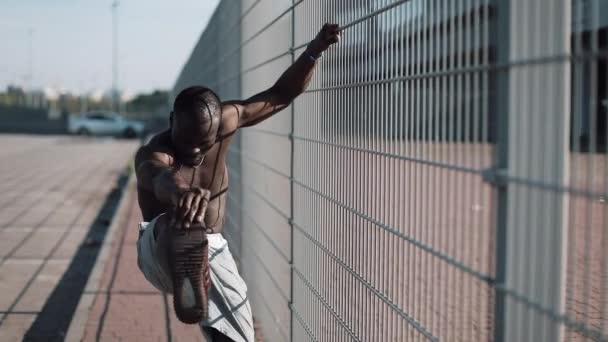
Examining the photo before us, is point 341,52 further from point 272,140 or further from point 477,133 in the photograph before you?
point 272,140

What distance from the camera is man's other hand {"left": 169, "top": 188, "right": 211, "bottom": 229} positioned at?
2871 millimetres

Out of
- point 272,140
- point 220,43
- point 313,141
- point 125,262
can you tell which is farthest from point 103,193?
point 313,141

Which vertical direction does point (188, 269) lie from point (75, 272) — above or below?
above

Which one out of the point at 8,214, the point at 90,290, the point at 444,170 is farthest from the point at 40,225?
the point at 444,170

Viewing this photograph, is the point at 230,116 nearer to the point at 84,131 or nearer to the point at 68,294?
the point at 68,294

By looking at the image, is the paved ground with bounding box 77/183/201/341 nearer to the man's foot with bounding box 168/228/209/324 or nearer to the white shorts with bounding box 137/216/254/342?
the white shorts with bounding box 137/216/254/342

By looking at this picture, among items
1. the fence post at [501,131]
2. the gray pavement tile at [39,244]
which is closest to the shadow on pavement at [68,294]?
the gray pavement tile at [39,244]

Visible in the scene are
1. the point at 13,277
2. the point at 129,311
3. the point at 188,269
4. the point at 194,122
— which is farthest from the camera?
the point at 13,277

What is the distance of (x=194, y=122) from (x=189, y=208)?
24.2 inches

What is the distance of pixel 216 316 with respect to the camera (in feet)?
12.0

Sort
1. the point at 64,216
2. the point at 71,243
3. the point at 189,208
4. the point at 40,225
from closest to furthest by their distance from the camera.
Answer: the point at 189,208 < the point at 71,243 < the point at 40,225 < the point at 64,216

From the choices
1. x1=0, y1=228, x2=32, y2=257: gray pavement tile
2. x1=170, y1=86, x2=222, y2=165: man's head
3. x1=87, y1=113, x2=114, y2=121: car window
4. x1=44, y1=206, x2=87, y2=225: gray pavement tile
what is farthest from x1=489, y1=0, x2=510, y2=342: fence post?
x1=87, y1=113, x2=114, y2=121: car window

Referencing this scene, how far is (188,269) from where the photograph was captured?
3.04 m

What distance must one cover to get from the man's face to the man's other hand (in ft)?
1.79
